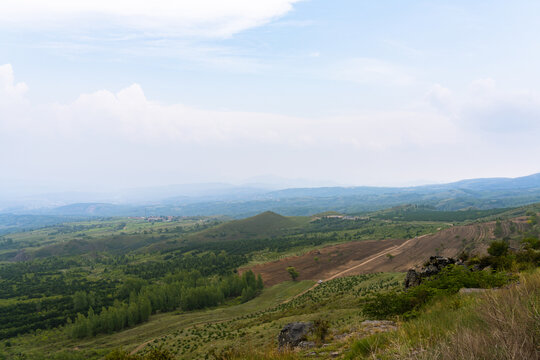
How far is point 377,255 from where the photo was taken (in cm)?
8562

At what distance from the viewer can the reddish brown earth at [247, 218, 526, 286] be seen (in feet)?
241

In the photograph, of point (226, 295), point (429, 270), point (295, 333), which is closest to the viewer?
point (295, 333)

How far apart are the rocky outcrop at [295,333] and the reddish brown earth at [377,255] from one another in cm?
5757

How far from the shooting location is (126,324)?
61812mm

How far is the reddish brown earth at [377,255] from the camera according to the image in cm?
7350

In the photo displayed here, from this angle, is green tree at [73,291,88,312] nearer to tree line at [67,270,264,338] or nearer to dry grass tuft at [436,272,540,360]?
tree line at [67,270,264,338]

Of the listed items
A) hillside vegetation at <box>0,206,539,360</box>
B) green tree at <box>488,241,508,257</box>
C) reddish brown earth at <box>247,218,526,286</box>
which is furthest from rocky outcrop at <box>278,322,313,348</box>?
reddish brown earth at <box>247,218,526,286</box>

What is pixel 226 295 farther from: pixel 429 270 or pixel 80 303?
pixel 429 270

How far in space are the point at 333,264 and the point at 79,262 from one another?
14479 centimetres

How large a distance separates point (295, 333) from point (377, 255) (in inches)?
2964

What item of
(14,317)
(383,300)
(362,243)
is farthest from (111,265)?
(383,300)

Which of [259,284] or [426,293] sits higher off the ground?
[426,293]

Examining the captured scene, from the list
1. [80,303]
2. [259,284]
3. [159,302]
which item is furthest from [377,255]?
[80,303]

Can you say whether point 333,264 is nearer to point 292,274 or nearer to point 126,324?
point 292,274
